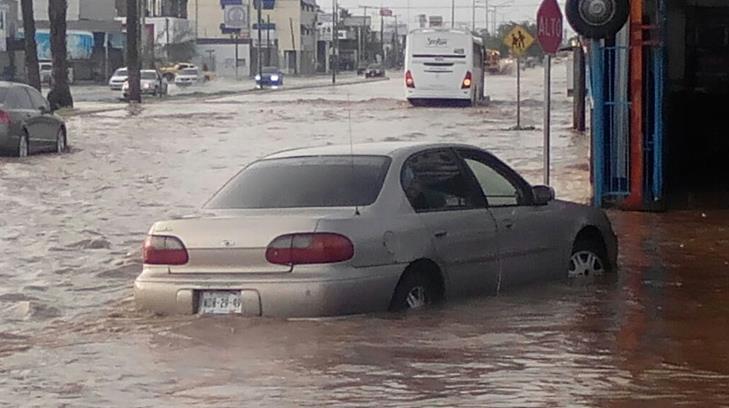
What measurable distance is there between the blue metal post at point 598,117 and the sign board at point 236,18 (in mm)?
115006

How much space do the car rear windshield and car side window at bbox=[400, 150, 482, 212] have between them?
0.22 meters

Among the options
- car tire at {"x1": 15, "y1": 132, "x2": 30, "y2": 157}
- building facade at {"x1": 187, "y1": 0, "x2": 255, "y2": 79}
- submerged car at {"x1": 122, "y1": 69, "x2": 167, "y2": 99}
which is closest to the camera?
car tire at {"x1": 15, "y1": 132, "x2": 30, "y2": 157}

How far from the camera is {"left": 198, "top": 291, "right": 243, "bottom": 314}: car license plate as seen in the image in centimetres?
1009

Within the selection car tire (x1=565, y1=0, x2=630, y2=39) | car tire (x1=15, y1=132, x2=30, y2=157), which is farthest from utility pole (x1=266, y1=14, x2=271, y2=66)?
car tire (x1=565, y1=0, x2=630, y2=39)

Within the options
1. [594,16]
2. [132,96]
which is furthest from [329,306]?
[132,96]

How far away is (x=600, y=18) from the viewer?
1791 cm

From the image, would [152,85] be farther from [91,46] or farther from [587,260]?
[587,260]

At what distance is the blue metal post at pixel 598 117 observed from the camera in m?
18.6

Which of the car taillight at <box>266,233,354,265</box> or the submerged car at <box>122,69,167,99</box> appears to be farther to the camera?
the submerged car at <box>122,69,167,99</box>

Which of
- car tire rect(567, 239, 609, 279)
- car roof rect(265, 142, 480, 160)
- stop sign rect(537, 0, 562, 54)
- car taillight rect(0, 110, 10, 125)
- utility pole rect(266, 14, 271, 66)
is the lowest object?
car tire rect(567, 239, 609, 279)

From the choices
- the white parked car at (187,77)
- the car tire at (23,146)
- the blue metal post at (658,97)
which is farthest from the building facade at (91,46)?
the blue metal post at (658,97)

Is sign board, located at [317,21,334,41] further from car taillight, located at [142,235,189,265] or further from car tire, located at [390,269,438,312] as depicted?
car taillight, located at [142,235,189,265]

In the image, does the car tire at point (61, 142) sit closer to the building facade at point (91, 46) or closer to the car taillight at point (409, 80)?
the car taillight at point (409, 80)

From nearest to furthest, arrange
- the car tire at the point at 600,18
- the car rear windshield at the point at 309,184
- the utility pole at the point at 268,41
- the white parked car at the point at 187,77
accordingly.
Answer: the car rear windshield at the point at 309,184 < the car tire at the point at 600,18 < the white parked car at the point at 187,77 < the utility pole at the point at 268,41
